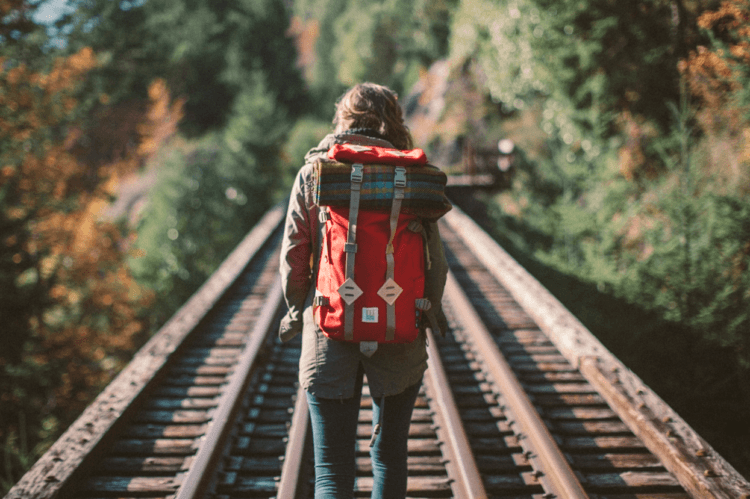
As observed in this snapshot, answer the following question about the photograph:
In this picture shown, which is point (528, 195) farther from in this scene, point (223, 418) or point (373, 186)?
point (373, 186)

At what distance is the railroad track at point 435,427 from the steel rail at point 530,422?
0.03ft

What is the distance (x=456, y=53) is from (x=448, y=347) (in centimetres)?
1851

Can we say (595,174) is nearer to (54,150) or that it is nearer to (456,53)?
(456,53)

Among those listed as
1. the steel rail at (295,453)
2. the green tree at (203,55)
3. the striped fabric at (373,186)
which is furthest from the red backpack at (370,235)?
the green tree at (203,55)

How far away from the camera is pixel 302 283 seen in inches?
68.6

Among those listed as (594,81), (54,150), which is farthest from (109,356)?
(594,81)

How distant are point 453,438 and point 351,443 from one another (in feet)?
4.72

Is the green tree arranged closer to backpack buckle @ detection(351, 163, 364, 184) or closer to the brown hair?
the brown hair

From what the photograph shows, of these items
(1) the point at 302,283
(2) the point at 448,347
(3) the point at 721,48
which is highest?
(3) the point at 721,48

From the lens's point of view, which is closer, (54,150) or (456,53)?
(54,150)

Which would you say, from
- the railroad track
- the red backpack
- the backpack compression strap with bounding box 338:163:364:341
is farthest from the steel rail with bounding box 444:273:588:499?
the backpack compression strap with bounding box 338:163:364:341

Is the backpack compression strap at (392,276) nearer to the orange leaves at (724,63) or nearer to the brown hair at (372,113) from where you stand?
the brown hair at (372,113)

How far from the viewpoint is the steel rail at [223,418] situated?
251 cm

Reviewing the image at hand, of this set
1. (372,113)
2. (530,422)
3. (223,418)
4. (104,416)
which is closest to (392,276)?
(372,113)
